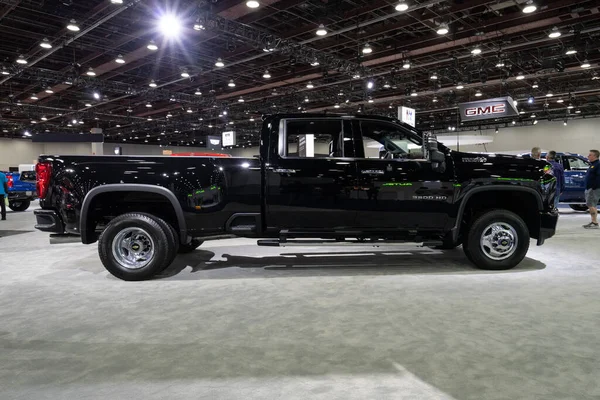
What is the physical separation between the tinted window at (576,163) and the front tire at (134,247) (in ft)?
38.8

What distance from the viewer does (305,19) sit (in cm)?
1198

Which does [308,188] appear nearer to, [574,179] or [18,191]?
[574,179]

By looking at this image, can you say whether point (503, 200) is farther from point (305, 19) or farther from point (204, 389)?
point (305, 19)

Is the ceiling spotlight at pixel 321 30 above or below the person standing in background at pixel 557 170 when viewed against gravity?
above

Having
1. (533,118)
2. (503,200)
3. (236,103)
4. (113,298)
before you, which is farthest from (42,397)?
(533,118)

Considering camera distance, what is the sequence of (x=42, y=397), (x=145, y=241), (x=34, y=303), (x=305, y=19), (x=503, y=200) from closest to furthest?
(x=42, y=397)
(x=34, y=303)
(x=145, y=241)
(x=503, y=200)
(x=305, y=19)

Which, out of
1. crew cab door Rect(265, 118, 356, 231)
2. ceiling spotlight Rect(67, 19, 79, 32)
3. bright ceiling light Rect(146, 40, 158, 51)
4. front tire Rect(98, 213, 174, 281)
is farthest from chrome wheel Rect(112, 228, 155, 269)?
bright ceiling light Rect(146, 40, 158, 51)

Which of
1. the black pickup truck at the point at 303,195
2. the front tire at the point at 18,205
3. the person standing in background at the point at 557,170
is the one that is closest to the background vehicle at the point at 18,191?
the front tire at the point at 18,205

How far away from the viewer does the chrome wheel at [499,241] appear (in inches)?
184

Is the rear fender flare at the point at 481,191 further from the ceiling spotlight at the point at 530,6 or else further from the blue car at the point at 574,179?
the ceiling spotlight at the point at 530,6

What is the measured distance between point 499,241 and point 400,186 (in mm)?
1464

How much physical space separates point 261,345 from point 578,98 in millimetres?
26922

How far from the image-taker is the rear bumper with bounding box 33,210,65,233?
168 inches

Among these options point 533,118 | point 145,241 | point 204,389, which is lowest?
point 204,389
